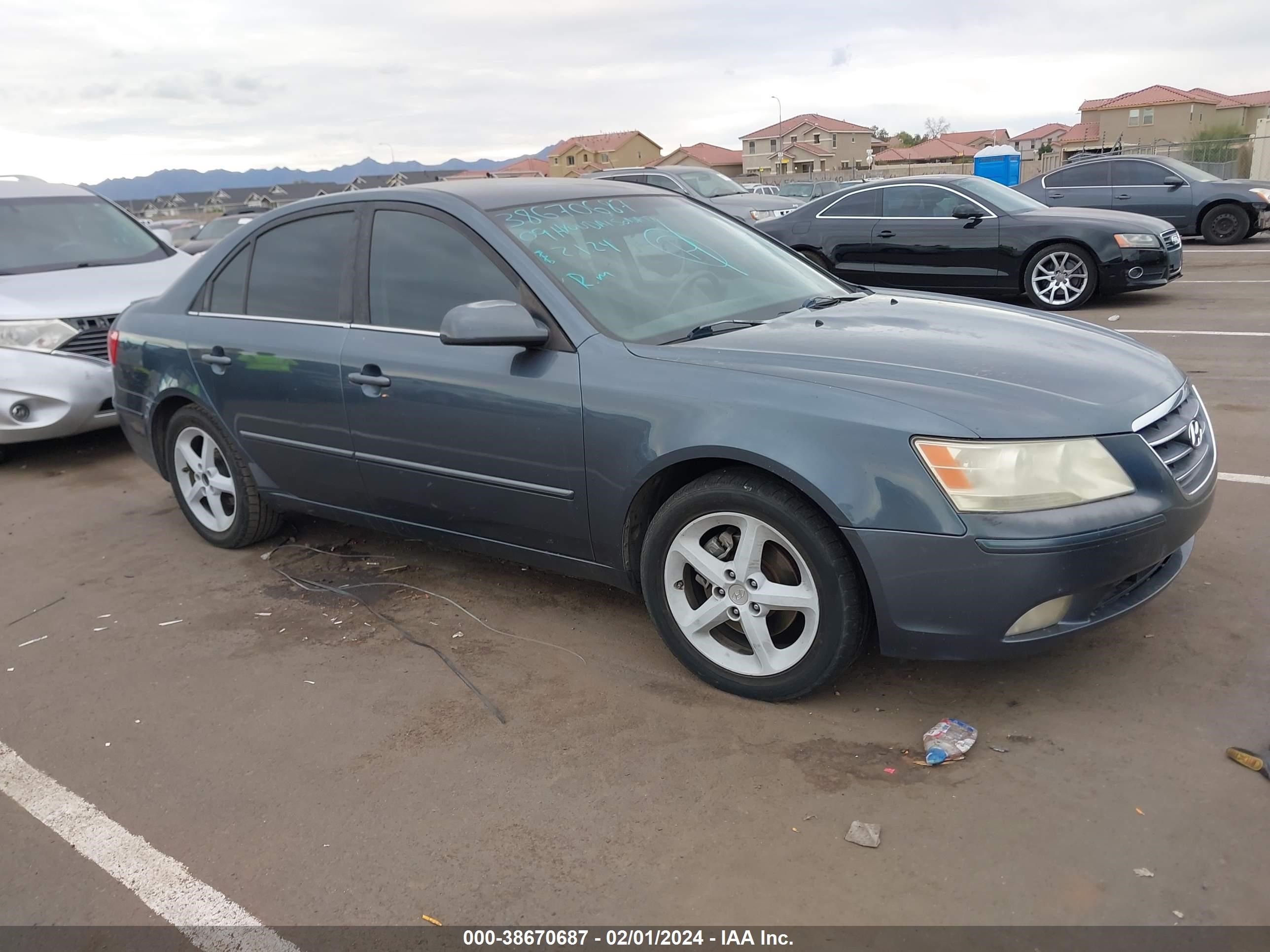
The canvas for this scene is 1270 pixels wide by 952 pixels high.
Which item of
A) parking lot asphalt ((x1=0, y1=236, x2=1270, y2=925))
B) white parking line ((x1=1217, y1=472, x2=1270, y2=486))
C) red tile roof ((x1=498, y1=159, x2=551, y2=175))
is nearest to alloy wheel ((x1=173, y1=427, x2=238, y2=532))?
parking lot asphalt ((x1=0, y1=236, x2=1270, y2=925))

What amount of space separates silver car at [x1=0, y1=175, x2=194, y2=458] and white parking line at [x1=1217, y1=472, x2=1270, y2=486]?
6575 mm

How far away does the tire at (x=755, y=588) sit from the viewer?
3.01 metres

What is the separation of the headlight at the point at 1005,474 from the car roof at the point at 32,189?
25.9 feet

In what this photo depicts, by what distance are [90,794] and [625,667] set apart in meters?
1.73

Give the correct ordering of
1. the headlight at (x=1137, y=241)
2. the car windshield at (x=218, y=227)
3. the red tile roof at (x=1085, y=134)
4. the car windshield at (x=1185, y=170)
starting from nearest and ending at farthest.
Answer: the headlight at (x=1137, y=241)
the car windshield at (x=1185, y=170)
the car windshield at (x=218, y=227)
the red tile roof at (x=1085, y=134)

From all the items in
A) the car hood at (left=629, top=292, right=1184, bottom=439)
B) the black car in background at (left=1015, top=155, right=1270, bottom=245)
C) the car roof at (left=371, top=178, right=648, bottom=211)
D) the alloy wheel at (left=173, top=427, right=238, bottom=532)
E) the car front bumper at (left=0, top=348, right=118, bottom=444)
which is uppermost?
the black car in background at (left=1015, top=155, right=1270, bottom=245)

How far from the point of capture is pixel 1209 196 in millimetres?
15430

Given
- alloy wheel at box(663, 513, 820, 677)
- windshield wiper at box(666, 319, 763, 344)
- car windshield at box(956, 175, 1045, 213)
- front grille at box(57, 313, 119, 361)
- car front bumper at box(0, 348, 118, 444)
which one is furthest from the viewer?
car windshield at box(956, 175, 1045, 213)

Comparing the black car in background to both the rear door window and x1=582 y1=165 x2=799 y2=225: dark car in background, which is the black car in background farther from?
the rear door window

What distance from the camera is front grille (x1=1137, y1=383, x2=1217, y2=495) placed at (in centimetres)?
306

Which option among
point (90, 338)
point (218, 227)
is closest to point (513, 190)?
point (90, 338)

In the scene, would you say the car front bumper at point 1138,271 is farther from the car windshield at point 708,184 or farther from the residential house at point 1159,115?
the residential house at point 1159,115

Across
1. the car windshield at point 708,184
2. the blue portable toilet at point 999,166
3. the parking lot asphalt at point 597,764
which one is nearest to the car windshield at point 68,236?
the parking lot asphalt at point 597,764

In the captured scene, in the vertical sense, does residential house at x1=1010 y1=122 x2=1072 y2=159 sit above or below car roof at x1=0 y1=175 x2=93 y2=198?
above
